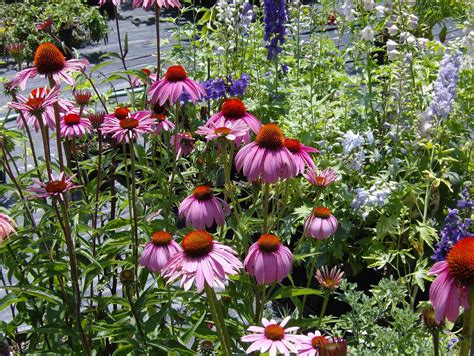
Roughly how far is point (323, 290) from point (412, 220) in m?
1.28

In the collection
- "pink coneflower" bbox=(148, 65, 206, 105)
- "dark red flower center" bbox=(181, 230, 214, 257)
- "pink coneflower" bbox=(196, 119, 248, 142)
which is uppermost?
"pink coneflower" bbox=(148, 65, 206, 105)

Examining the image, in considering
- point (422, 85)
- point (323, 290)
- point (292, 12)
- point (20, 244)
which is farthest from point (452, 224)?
point (292, 12)

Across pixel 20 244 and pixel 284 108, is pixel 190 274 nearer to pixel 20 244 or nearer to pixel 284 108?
pixel 20 244

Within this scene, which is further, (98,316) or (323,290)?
(98,316)

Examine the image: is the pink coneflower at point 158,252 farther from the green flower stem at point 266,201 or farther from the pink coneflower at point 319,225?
the pink coneflower at point 319,225

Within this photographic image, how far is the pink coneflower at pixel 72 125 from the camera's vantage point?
2014 mm

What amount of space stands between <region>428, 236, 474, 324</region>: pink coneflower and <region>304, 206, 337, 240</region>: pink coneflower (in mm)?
702

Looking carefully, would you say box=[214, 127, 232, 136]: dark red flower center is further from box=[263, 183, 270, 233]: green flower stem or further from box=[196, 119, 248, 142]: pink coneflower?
box=[263, 183, 270, 233]: green flower stem

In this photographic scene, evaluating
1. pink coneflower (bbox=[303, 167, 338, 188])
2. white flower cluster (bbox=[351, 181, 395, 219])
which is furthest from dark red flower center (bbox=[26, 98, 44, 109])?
white flower cluster (bbox=[351, 181, 395, 219])

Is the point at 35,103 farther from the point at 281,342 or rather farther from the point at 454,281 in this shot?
the point at 454,281

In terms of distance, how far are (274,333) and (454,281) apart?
0.36 meters

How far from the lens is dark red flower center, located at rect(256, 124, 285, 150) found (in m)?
1.45

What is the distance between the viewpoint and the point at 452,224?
76.5 inches

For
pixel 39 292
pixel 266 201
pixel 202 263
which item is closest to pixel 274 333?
pixel 202 263
